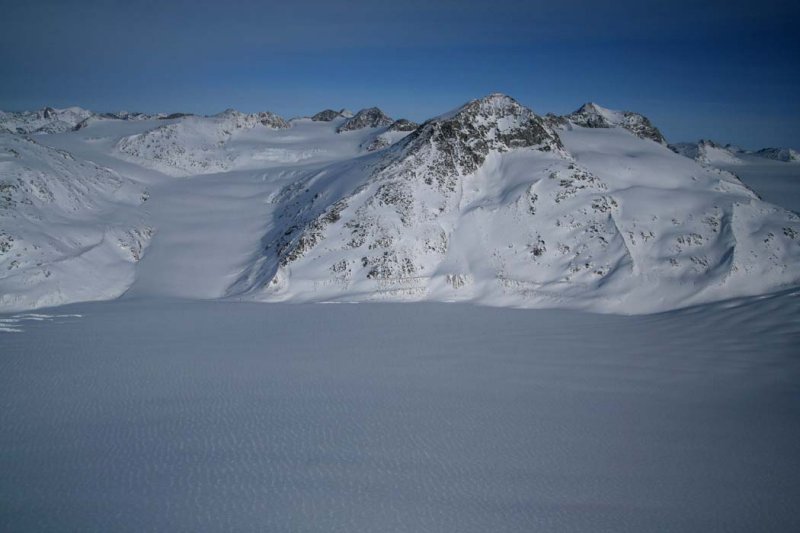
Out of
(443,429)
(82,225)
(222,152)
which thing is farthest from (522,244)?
(222,152)

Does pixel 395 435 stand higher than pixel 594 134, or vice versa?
pixel 594 134

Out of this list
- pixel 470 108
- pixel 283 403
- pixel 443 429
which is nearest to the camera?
pixel 443 429

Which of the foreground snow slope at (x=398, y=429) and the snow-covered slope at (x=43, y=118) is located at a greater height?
the snow-covered slope at (x=43, y=118)

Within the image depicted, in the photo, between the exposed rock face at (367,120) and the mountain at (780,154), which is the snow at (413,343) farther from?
the mountain at (780,154)

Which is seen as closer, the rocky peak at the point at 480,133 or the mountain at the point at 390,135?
the rocky peak at the point at 480,133

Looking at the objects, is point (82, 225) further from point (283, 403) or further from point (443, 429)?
point (443, 429)

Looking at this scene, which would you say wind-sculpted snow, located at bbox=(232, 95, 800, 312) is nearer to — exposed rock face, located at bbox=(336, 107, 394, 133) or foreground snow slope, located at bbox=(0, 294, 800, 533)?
foreground snow slope, located at bbox=(0, 294, 800, 533)

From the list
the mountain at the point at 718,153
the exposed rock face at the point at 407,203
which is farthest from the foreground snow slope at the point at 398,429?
the mountain at the point at 718,153

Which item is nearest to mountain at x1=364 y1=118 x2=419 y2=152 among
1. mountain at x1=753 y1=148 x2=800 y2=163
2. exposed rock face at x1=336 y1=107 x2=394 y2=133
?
exposed rock face at x1=336 y1=107 x2=394 y2=133
